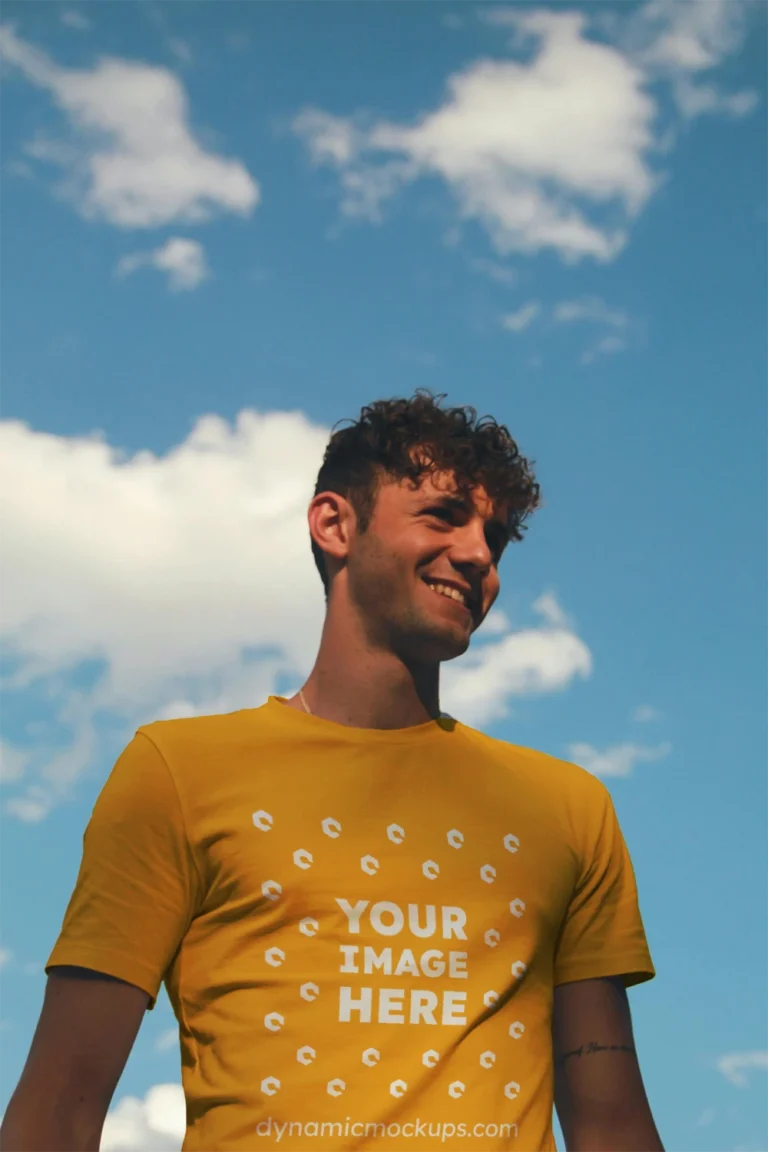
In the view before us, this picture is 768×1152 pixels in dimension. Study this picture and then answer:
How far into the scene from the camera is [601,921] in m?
4.00

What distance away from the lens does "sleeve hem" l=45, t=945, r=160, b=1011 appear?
3.54m

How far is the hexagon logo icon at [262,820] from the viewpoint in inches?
146

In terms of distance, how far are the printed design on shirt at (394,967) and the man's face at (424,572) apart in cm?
71

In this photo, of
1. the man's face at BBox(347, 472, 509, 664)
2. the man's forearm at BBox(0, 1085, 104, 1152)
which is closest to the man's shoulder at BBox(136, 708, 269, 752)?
the man's face at BBox(347, 472, 509, 664)

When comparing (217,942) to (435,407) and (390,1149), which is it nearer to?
(390,1149)

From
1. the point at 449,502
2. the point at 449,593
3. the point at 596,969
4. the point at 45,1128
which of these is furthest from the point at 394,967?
the point at 449,502

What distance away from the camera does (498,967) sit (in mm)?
3639

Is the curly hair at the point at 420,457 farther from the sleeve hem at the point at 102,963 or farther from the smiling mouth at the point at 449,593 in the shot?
the sleeve hem at the point at 102,963

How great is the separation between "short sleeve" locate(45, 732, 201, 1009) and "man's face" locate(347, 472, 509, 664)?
33.3 inches

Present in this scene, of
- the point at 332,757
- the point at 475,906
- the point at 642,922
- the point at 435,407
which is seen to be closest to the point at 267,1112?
the point at 475,906

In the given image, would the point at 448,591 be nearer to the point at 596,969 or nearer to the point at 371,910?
the point at 371,910

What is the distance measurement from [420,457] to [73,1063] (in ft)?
6.99

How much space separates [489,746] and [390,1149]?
1.36 metres

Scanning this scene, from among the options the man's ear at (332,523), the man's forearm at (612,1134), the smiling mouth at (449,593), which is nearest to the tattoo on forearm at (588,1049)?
the man's forearm at (612,1134)
